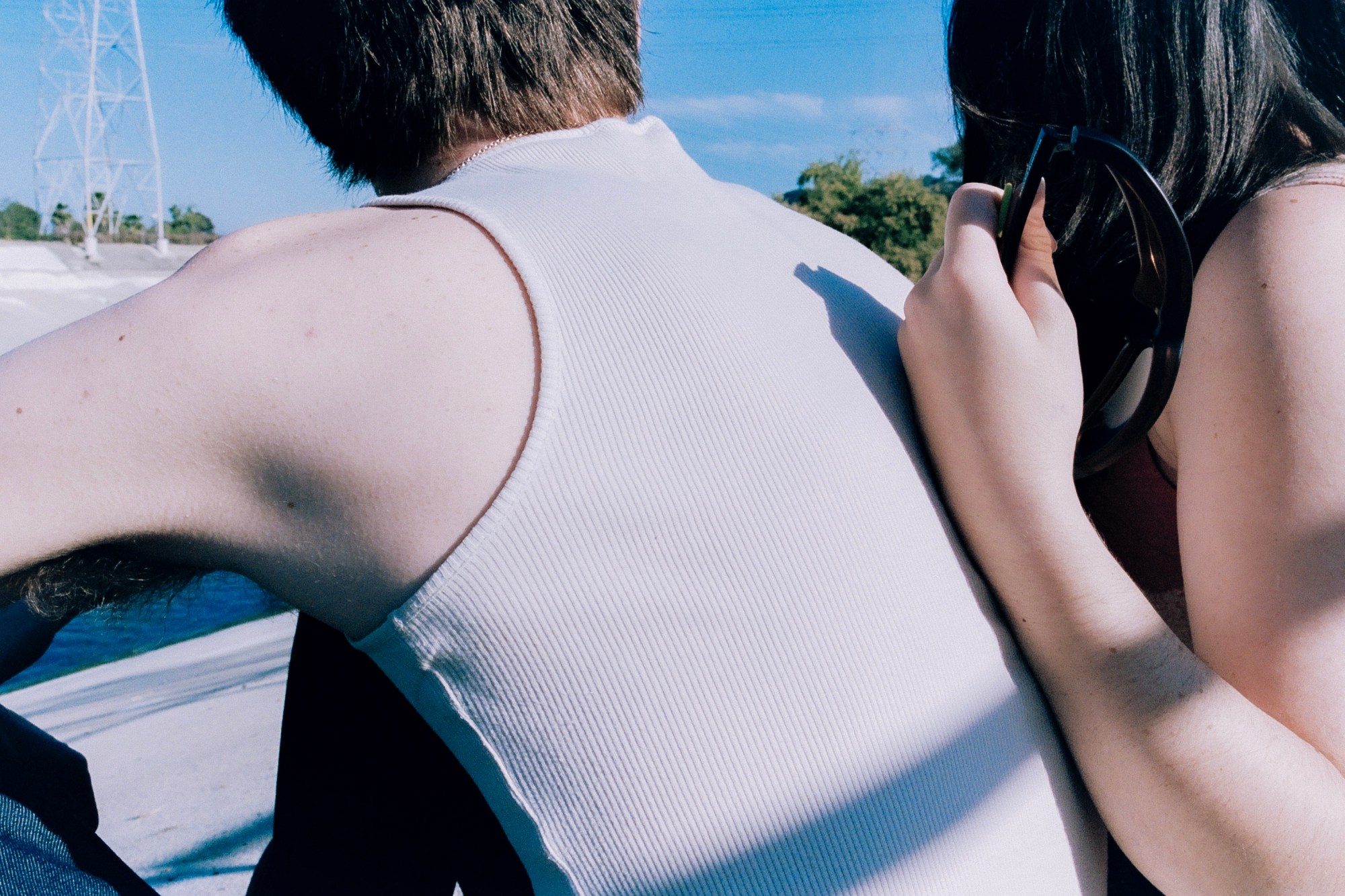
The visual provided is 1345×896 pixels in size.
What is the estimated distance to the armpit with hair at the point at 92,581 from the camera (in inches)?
31.3

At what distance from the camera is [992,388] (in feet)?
2.89

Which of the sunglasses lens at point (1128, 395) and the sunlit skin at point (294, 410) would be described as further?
the sunglasses lens at point (1128, 395)

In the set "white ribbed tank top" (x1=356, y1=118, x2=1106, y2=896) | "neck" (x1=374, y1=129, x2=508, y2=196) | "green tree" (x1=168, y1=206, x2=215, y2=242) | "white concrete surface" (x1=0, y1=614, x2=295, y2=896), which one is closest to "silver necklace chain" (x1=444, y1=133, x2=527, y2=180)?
"neck" (x1=374, y1=129, x2=508, y2=196)

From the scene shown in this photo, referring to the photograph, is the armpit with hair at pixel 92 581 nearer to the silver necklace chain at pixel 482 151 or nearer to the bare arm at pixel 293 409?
the bare arm at pixel 293 409

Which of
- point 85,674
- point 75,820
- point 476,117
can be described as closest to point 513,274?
point 476,117

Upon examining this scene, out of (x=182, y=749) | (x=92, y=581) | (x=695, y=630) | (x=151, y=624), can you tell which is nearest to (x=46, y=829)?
(x=151, y=624)

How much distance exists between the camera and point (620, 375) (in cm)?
77

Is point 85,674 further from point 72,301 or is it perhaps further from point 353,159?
point 72,301

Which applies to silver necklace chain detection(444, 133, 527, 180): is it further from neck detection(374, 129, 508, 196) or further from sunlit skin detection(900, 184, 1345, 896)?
sunlit skin detection(900, 184, 1345, 896)

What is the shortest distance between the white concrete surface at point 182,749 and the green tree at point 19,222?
56622 mm

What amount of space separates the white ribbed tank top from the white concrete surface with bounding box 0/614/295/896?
1.87 m

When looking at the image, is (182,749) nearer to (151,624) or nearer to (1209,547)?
(151,624)

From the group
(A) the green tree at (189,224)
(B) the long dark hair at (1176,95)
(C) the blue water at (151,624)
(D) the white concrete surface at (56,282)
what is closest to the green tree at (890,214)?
(D) the white concrete surface at (56,282)

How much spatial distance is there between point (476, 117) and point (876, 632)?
764mm
